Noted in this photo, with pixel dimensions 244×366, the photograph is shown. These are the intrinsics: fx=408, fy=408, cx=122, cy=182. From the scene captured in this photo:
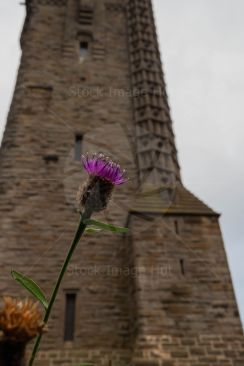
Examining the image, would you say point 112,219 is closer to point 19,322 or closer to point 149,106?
point 149,106

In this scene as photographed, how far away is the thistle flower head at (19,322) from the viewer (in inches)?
39.1

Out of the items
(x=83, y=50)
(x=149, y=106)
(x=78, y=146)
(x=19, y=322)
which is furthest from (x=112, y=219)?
(x=19, y=322)

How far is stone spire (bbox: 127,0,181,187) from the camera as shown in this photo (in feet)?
28.3

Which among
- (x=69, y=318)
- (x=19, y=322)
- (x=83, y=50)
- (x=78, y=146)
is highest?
(x=83, y=50)

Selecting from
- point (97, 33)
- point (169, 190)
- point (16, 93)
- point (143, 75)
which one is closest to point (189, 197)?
point (169, 190)

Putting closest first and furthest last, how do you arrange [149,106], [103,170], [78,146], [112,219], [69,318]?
1. [103,170]
2. [69,318]
3. [112,219]
4. [78,146]
5. [149,106]

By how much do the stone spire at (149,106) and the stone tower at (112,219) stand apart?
33 mm

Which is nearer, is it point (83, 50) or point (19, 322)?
point (19, 322)

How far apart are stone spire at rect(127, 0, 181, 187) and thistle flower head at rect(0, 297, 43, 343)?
734 centimetres

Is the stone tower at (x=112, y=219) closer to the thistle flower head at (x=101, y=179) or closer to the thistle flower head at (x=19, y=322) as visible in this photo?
the thistle flower head at (x=101, y=179)

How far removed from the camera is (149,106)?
32.5 feet

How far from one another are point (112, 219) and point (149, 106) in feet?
10.8

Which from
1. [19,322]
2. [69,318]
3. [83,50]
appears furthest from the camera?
[83,50]

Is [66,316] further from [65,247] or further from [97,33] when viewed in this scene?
[97,33]
